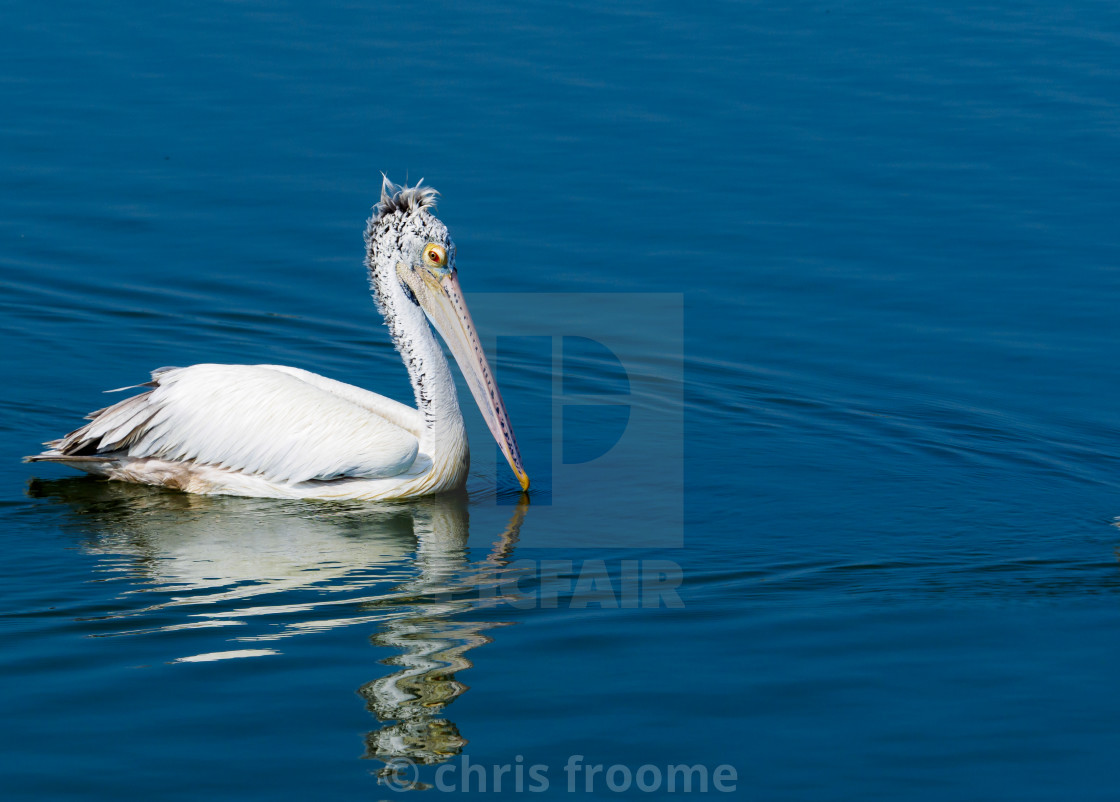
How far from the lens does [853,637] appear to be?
17.7 feet

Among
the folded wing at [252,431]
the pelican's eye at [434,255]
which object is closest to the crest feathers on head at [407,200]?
the pelican's eye at [434,255]

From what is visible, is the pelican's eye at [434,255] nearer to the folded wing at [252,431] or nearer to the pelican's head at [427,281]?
the pelican's head at [427,281]

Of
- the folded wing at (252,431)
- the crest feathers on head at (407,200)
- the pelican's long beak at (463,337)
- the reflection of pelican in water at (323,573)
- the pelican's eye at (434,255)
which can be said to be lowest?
the reflection of pelican in water at (323,573)

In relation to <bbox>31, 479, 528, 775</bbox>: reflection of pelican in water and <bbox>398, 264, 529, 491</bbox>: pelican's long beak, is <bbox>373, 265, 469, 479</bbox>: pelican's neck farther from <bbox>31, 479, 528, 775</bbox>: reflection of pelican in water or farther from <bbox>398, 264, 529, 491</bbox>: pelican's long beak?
<bbox>31, 479, 528, 775</bbox>: reflection of pelican in water

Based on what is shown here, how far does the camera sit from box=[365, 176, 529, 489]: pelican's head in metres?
7.07

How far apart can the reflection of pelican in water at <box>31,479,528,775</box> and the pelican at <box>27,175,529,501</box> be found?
0.36 feet

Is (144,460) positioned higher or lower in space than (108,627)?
higher

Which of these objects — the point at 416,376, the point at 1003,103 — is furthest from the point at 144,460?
the point at 1003,103

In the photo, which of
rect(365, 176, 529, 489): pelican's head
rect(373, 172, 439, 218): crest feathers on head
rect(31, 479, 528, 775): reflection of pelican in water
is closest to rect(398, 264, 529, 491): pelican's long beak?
rect(365, 176, 529, 489): pelican's head

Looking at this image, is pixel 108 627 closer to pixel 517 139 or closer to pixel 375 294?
pixel 375 294

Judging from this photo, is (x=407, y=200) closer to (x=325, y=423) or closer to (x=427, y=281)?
(x=427, y=281)

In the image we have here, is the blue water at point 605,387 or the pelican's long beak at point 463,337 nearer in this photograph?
the blue water at point 605,387

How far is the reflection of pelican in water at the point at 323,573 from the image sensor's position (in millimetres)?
4930

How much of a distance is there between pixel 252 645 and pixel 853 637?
2021 mm
